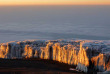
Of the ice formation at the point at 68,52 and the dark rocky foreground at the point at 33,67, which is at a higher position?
the ice formation at the point at 68,52

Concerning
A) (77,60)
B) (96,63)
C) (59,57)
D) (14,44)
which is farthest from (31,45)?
(96,63)

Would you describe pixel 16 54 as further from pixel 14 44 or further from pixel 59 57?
pixel 59 57

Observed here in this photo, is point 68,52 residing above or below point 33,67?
above

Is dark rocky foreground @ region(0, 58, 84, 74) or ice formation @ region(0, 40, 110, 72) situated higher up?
ice formation @ region(0, 40, 110, 72)
